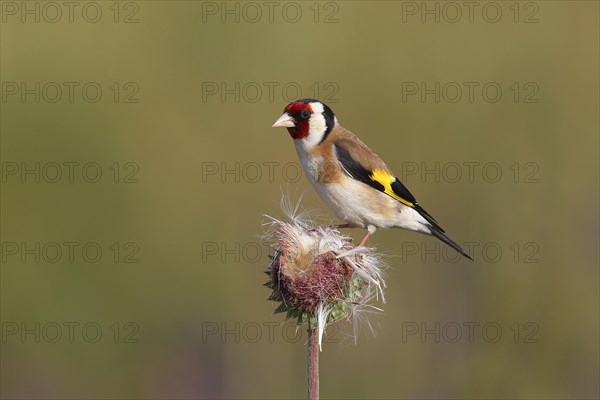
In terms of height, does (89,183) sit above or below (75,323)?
above

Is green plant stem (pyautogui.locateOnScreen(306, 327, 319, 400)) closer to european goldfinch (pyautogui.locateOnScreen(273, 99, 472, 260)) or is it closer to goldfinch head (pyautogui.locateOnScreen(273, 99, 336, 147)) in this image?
european goldfinch (pyautogui.locateOnScreen(273, 99, 472, 260))

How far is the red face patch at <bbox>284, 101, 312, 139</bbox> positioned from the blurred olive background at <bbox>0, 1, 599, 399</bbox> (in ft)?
2.33

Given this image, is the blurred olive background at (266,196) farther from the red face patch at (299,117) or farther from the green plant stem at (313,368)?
the green plant stem at (313,368)

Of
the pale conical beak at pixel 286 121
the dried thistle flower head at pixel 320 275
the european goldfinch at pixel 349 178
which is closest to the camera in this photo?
the dried thistle flower head at pixel 320 275

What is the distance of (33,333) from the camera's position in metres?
8.52

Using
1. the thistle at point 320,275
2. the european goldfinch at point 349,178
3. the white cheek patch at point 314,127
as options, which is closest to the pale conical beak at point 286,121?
the european goldfinch at point 349,178

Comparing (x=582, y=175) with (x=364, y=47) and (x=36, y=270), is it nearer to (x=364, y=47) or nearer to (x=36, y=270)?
(x=364, y=47)

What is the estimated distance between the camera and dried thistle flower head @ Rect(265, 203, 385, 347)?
527cm

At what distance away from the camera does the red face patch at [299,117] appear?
6.75 m

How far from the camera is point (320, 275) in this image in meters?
5.34

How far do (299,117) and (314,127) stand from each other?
13 centimetres

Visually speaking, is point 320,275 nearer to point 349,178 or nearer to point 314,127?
point 349,178

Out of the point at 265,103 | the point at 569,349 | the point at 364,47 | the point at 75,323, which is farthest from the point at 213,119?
the point at 569,349

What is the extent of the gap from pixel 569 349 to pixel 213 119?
4.52 m
